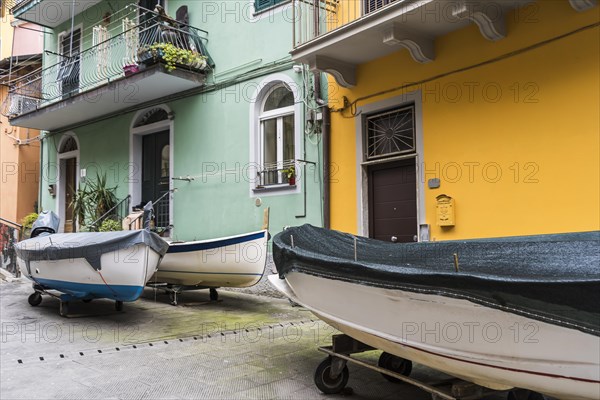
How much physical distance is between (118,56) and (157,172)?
305 cm

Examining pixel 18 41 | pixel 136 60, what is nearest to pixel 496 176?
pixel 136 60

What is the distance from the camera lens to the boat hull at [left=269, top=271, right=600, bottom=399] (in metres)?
2.69

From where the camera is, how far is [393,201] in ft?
27.4

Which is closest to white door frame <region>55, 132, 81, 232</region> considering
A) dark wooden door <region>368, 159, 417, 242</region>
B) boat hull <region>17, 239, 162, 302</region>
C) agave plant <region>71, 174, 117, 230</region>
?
agave plant <region>71, 174, 117, 230</region>

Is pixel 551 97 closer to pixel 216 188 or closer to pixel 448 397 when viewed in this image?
pixel 448 397

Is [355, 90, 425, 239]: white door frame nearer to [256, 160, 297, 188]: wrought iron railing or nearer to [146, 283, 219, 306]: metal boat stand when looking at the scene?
[256, 160, 297, 188]: wrought iron railing

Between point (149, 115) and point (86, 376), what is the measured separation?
945 centimetres

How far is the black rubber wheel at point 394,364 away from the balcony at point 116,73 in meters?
8.18

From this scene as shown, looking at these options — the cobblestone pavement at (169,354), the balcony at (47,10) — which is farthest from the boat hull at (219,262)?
the balcony at (47,10)

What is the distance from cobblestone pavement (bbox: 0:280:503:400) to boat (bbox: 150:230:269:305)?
0.49 metres

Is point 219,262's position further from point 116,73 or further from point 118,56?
point 118,56

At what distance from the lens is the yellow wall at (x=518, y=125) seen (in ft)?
20.0

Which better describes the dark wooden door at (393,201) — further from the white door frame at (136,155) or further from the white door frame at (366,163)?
the white door frame at (136,155)

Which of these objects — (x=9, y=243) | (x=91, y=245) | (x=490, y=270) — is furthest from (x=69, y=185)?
(x=490, y=270)
